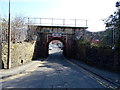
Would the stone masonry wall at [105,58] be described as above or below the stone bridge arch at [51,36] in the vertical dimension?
below

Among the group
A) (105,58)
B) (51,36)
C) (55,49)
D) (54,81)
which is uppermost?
(51,36)

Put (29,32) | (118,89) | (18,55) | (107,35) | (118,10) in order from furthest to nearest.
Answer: (29,32)
(18,55)
(107,35)
(118,10)
(118,89)

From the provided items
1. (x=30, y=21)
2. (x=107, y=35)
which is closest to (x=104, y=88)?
(x=107, y=35)

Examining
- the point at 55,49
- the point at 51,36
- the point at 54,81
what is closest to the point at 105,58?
the point at 54,81

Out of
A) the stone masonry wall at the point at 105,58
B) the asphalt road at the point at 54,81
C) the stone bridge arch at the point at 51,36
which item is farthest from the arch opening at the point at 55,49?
the asphalt road at the point at 54,81

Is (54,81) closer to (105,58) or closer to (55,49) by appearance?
(105,58)

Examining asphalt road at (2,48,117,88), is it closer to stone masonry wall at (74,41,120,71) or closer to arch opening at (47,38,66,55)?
stone masonry wall at (74,41,120,71)

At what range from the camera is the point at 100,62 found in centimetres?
1777

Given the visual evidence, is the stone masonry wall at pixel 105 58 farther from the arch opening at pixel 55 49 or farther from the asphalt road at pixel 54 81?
the arch opening at pixel 55 49

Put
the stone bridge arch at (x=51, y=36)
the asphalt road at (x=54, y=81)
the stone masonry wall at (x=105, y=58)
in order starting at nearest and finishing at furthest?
the asphalt road at (x=54, y=81), the stone masonry wall at (x=105, y=58), the stone bridge arch at (x=51, y=36)

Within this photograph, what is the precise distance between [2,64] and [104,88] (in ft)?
31.6

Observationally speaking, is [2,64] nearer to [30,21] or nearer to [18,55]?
[18,55]

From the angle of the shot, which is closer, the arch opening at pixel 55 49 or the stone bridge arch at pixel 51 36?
the stone bridge arch at pixel 51 36

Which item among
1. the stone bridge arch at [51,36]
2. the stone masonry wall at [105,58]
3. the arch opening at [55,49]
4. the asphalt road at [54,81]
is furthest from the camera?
the arch opening at [55,49]
